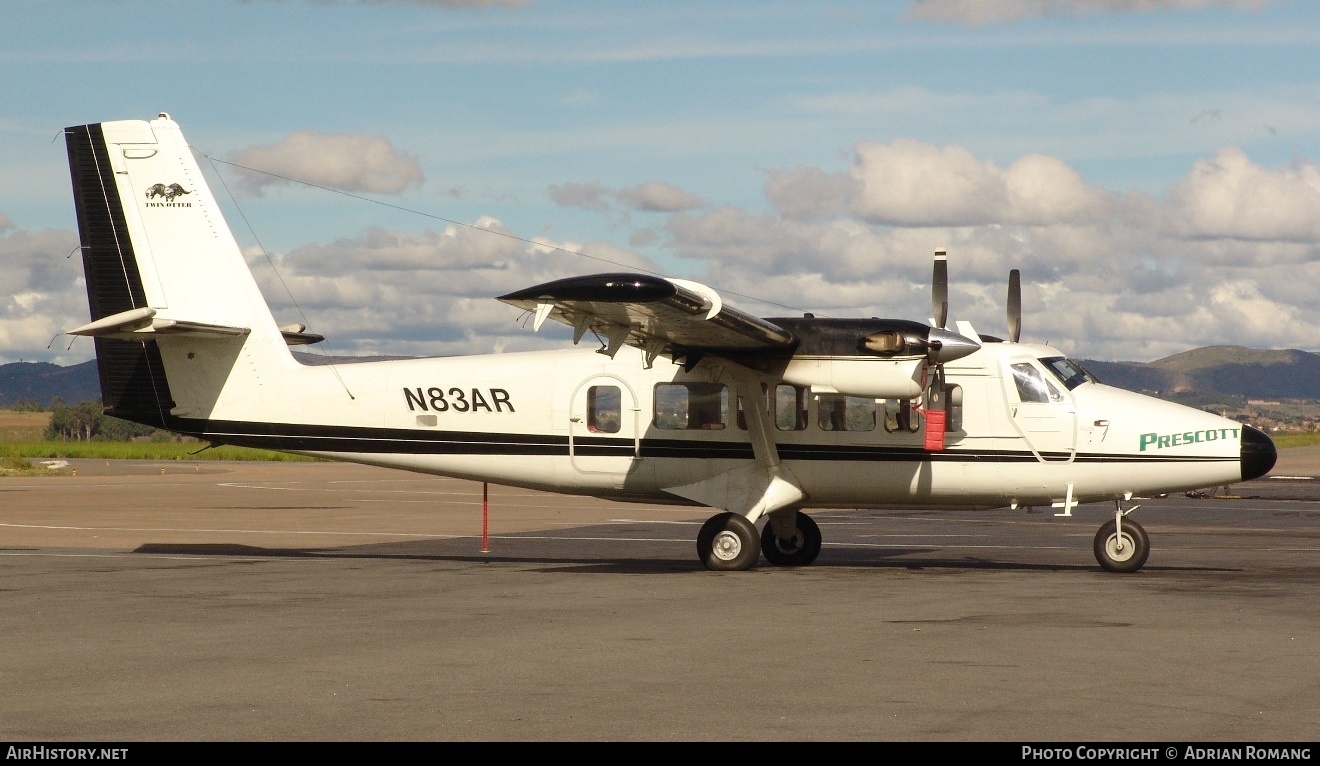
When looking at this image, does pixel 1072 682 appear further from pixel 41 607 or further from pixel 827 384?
pixel 41 607

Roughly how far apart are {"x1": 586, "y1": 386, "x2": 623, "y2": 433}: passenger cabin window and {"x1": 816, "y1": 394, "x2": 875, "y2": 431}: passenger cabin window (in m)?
2.69

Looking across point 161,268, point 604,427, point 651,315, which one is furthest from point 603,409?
point 161,268

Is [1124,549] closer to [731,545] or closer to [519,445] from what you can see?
[731,545]

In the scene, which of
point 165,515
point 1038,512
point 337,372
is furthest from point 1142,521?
point 165,515

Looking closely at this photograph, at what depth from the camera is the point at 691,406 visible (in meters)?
17.6

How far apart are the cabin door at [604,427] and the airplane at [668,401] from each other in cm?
3

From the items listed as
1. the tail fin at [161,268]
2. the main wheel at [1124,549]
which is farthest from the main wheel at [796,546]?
the tail fin at [161,268]

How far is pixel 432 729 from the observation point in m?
7.34

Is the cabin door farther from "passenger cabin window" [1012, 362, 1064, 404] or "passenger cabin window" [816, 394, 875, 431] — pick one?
"passenger cabin window" [1012, 362, 1064, 404]

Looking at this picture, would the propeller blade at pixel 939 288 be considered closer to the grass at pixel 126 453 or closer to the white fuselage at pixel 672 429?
the white fuselage at pixel 672 429

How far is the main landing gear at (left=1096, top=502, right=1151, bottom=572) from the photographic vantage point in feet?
53.6

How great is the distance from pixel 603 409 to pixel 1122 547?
22.2 feet

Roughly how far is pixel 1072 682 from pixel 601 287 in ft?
21.8

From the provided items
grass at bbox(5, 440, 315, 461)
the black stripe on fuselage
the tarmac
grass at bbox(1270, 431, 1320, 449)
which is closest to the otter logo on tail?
the black stripe on fuselage
